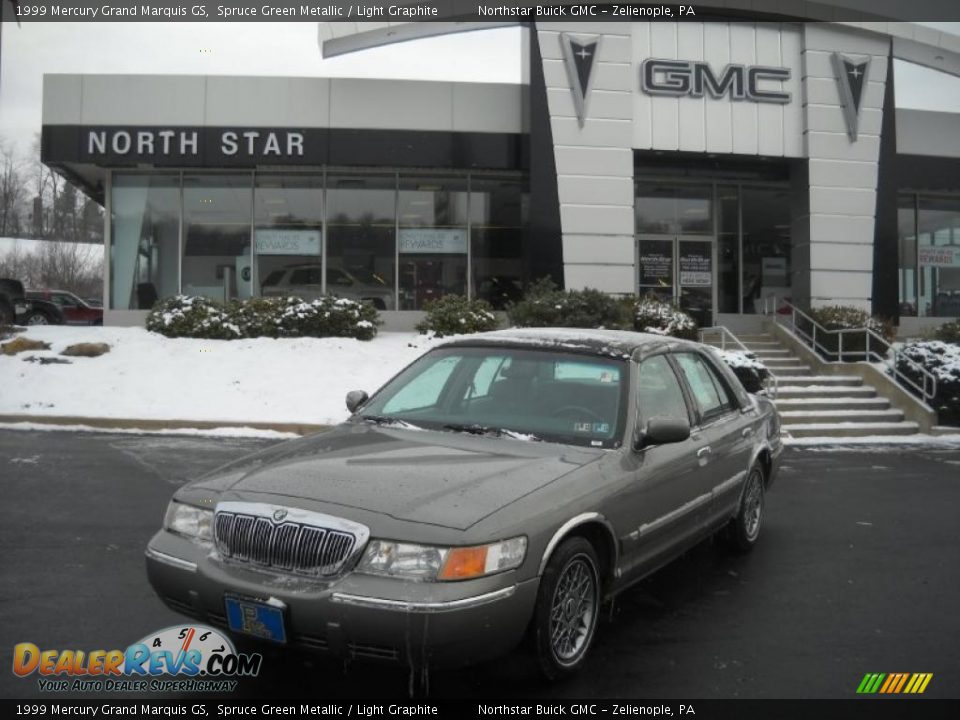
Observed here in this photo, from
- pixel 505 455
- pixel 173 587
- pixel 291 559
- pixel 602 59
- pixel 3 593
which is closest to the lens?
pixel 291 559

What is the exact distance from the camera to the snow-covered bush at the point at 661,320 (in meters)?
16.2

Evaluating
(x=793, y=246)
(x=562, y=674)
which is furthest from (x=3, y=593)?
(x=793, y=246)

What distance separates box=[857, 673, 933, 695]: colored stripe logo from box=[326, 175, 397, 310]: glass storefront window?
16.2 m

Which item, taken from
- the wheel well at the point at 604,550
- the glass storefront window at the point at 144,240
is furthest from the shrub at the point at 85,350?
the wheel well at the point at 604,550

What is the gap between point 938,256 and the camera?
22016 mm

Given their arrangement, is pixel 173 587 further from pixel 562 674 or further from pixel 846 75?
pixel 846 75

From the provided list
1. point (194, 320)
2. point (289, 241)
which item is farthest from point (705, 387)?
point (289, 241)

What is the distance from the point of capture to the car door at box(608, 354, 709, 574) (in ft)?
13.6

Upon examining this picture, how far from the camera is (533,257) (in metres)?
17.7

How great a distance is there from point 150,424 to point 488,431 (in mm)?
8527

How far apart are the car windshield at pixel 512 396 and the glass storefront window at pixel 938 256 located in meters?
20.2

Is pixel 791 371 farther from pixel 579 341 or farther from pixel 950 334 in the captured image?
pixel 579 341

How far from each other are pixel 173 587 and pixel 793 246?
18480mm

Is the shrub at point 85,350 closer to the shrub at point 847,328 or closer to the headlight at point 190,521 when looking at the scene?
the headlight at point 190,521
